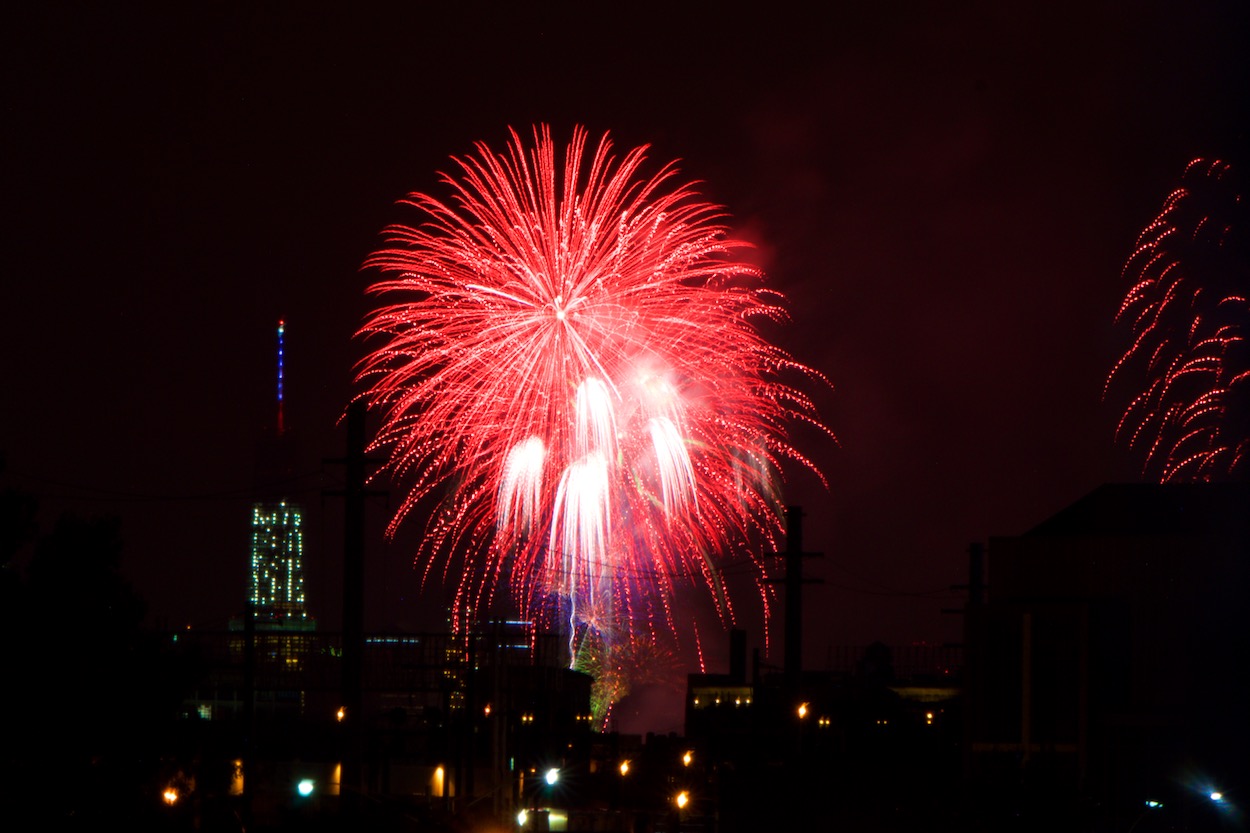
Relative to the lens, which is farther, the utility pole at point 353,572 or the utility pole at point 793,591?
the utility pole at point 793,591

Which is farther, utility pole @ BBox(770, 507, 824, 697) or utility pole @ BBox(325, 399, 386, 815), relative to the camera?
utility pole @ BBox(770, 507, 824, 697)

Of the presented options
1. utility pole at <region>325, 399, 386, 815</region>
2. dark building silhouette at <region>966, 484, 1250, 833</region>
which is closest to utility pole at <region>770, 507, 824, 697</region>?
dark building silhouette at <region>966, 484, 1250, 833</region>

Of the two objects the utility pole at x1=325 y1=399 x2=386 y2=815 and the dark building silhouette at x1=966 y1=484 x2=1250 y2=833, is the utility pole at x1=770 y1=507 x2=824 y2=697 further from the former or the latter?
the utility pole at x1=325 y1=399 x2=386 y2=815

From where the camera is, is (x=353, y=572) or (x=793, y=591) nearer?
(x=353, y=572)

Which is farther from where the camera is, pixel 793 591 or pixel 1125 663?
pixel 793 591

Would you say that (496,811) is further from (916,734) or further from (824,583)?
(916,734)

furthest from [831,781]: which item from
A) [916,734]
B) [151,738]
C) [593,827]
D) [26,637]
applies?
[26,637]

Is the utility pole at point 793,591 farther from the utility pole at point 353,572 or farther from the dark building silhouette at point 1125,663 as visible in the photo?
the utility pole at point 353,572

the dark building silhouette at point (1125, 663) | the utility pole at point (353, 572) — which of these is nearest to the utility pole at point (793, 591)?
the dark building silhouette at point (1125, 663)
